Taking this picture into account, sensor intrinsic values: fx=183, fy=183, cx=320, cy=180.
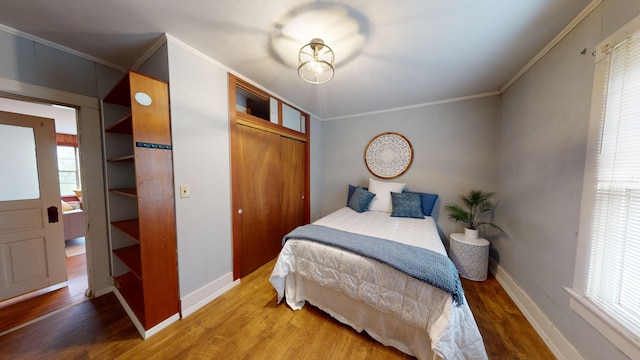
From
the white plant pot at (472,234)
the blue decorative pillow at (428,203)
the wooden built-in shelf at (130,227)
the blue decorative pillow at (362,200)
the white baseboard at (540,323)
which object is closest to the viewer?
the white baseboard at (540,323)

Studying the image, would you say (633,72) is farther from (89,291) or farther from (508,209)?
(89,291)

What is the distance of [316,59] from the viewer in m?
1.42

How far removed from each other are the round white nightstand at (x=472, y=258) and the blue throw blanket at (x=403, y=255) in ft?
3.62

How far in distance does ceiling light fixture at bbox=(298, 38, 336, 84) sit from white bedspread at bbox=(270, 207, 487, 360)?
1.44 meters

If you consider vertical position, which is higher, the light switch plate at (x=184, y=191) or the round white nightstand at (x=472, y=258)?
the light switch plate at (x=184, y=191)

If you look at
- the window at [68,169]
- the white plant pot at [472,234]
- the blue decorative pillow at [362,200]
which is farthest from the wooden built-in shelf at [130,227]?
the window at [68,169]

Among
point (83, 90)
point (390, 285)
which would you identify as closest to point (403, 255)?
point (390, 285)

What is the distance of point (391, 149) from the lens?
3029 millimetres

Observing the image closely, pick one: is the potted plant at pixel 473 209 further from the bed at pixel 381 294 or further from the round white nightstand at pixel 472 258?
the bed at pixel 381 294

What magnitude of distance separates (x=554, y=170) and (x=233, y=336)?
279 cm

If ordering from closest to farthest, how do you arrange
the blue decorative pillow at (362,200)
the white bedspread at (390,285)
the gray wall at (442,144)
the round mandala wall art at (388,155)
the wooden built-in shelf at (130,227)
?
1. the white bedspread at (390,285)
2. the wooden built-in shelf at (130,227)
3. the gray wall at (442,144)
4. the blue decorative pillow at (362,200)
5. the round mandala wall art at (388,155)

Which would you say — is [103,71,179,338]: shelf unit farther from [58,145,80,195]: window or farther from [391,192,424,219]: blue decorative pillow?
[58,145,80,195]: window

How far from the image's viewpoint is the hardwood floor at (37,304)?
1.55m

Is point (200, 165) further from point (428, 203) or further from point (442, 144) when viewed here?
point (442, 144)
